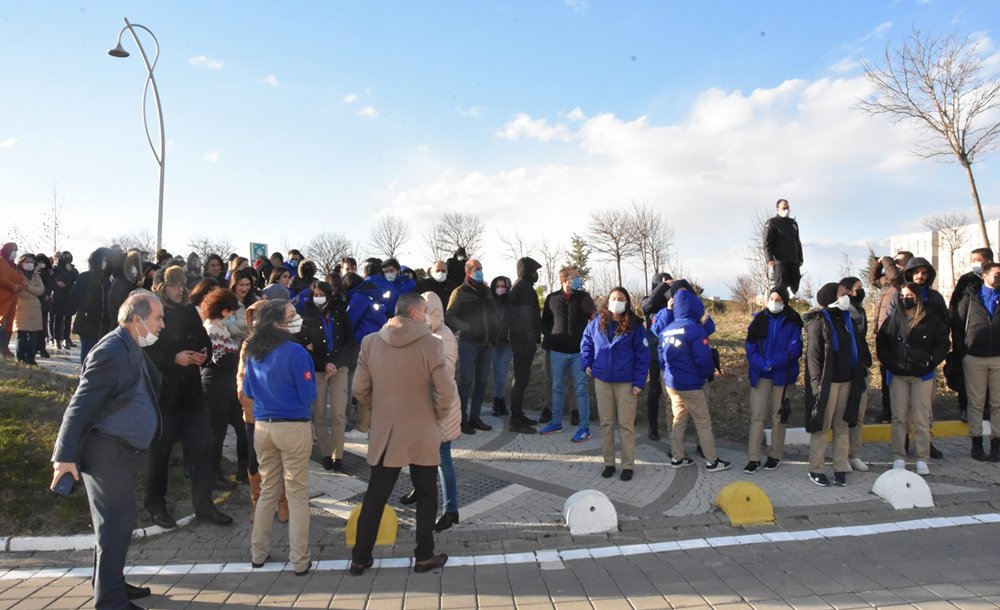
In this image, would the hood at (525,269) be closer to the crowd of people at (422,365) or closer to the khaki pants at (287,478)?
the crowd of people at (422,365)

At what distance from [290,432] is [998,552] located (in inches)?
205

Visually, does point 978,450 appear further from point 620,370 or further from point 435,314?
point 435,314

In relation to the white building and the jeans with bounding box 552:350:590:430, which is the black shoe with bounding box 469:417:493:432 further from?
the white building

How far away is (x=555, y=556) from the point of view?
4.89 meters

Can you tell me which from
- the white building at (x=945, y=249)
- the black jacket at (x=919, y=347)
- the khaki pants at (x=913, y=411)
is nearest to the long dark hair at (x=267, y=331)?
the black jacket at (x=919, y=347)

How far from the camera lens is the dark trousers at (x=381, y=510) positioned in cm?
459

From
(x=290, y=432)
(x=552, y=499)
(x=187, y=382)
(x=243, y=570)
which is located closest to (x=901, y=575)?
(x=552, y=499)

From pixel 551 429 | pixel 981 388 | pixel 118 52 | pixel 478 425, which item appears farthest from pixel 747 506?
pixel 118 52

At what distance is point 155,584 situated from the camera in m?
4.48

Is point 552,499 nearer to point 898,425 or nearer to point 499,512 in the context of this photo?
point 499,512

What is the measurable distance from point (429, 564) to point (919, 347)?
225 inches

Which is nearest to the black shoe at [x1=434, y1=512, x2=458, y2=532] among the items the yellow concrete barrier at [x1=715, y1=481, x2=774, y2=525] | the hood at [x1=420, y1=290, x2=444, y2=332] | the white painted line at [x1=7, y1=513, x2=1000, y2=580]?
the white painted line at [x1=7, y1=513, x2=1000, y2=580]

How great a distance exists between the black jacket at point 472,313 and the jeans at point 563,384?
3.13ft

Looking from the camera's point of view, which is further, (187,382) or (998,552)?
(187,382)
